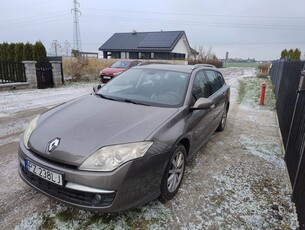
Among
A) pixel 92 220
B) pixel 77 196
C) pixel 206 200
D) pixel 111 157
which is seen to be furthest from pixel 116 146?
pixel 206 200

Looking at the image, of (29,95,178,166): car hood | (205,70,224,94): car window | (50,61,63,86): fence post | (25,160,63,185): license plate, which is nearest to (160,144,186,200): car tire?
(29,95,178,166): car hood

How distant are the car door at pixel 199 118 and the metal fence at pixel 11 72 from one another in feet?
33.2

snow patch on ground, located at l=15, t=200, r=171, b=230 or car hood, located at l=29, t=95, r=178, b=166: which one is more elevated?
car hood, located at l=29, t=95, r=178, b=166

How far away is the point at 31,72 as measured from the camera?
11102 mm

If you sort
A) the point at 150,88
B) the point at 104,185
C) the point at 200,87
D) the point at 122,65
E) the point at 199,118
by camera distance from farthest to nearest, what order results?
1. the point at 122,65
2. the point at 200,87
3. the point at 150,88
4. the point at 199,118
5. the point at 104,185

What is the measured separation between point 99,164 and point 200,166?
210 cm

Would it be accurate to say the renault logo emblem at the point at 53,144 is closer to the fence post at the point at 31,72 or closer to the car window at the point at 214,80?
the car window at the point at 214,80

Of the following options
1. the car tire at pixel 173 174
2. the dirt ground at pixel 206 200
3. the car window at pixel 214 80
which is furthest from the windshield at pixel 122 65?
the car tire at pixel 173 174

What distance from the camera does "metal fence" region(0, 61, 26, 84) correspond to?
10633mm

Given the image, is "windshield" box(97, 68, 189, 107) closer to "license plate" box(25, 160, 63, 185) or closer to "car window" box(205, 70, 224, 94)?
"car window" box(205, 70, 224, 94)

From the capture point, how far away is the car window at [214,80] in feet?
14.2

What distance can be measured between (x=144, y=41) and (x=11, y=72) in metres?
31.0

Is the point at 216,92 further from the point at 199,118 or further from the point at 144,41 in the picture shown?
the point at 144,41

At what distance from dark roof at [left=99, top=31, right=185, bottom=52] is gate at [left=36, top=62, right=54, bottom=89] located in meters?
26.3
